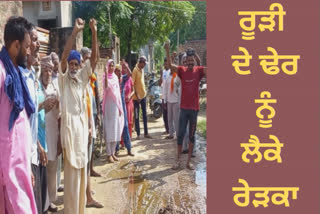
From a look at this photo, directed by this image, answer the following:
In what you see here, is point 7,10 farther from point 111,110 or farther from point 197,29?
point 197,29

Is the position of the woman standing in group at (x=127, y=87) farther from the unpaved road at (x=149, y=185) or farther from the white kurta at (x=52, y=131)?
the white kurta at (x=52, y=131)

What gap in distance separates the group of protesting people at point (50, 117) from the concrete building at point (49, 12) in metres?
13.2

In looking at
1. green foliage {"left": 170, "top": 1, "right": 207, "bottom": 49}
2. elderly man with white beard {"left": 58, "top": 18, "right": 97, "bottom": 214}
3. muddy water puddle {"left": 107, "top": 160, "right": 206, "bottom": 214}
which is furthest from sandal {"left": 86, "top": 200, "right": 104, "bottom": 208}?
green foliage {"left": 170, "top": 1, "right": 207, "bottom": 49}

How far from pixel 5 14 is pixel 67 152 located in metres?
2.05

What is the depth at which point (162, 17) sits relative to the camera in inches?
781

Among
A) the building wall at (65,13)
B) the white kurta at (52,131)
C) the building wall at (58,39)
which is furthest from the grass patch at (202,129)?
the building wall at (65,13)

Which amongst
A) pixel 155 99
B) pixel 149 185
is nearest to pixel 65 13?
pixel 155 99

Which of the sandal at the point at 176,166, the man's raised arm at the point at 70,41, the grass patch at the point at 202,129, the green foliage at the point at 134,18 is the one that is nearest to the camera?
the man's raised arm at the point at 70,41

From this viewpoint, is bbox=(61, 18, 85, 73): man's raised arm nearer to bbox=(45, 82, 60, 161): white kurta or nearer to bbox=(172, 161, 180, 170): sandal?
bbox=(45, 82, 60, 161): white kurta

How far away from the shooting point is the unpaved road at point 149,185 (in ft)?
13.0

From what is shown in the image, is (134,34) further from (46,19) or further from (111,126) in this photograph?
(111,126)

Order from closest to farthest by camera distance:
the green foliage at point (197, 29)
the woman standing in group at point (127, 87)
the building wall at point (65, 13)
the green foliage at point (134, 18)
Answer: the woman standing in group at point (127, 87), the green foliage at point (134, 18), the building wall at point (65, 13), the green foliage at point (197, 29)

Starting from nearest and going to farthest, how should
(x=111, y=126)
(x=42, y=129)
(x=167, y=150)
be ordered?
(x=42, y=129) → (x=111, y=126) → (x=167, y=150)

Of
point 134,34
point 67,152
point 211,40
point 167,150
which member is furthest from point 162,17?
point 67,152
